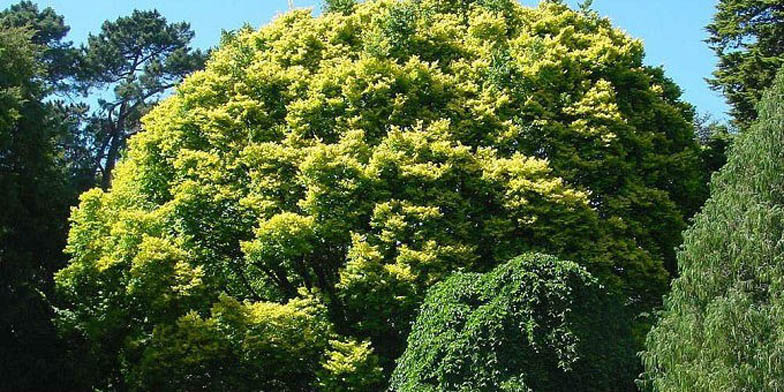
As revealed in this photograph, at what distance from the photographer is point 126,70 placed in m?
47.3

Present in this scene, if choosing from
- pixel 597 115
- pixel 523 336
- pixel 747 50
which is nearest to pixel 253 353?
pixel 523 336

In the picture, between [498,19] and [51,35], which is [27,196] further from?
[51,35]

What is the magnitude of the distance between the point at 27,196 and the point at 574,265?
1543 cm

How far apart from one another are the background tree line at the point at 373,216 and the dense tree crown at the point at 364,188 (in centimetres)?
6

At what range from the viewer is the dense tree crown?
736 inches

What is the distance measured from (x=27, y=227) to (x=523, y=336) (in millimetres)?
14725

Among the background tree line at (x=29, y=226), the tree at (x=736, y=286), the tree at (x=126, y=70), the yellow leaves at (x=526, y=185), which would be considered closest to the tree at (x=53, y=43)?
the tree at (x=126, y=70)

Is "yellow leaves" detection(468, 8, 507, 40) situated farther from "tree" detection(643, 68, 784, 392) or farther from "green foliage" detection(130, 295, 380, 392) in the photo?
"tree" detection(643, 68, 784, 392)

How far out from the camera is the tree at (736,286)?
12656mm

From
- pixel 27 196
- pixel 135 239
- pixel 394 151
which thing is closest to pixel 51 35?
pixel 27 196

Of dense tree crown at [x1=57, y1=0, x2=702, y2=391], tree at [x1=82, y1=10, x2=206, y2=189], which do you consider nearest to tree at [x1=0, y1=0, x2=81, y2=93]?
tree at [x1=82, y1=10, x2=206, y2=189]

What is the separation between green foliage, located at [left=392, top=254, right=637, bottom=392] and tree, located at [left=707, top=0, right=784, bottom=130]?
12.3 metres

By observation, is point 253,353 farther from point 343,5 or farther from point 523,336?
point 343,5

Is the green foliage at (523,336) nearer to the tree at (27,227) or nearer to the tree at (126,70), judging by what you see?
the tree at (27,227)
